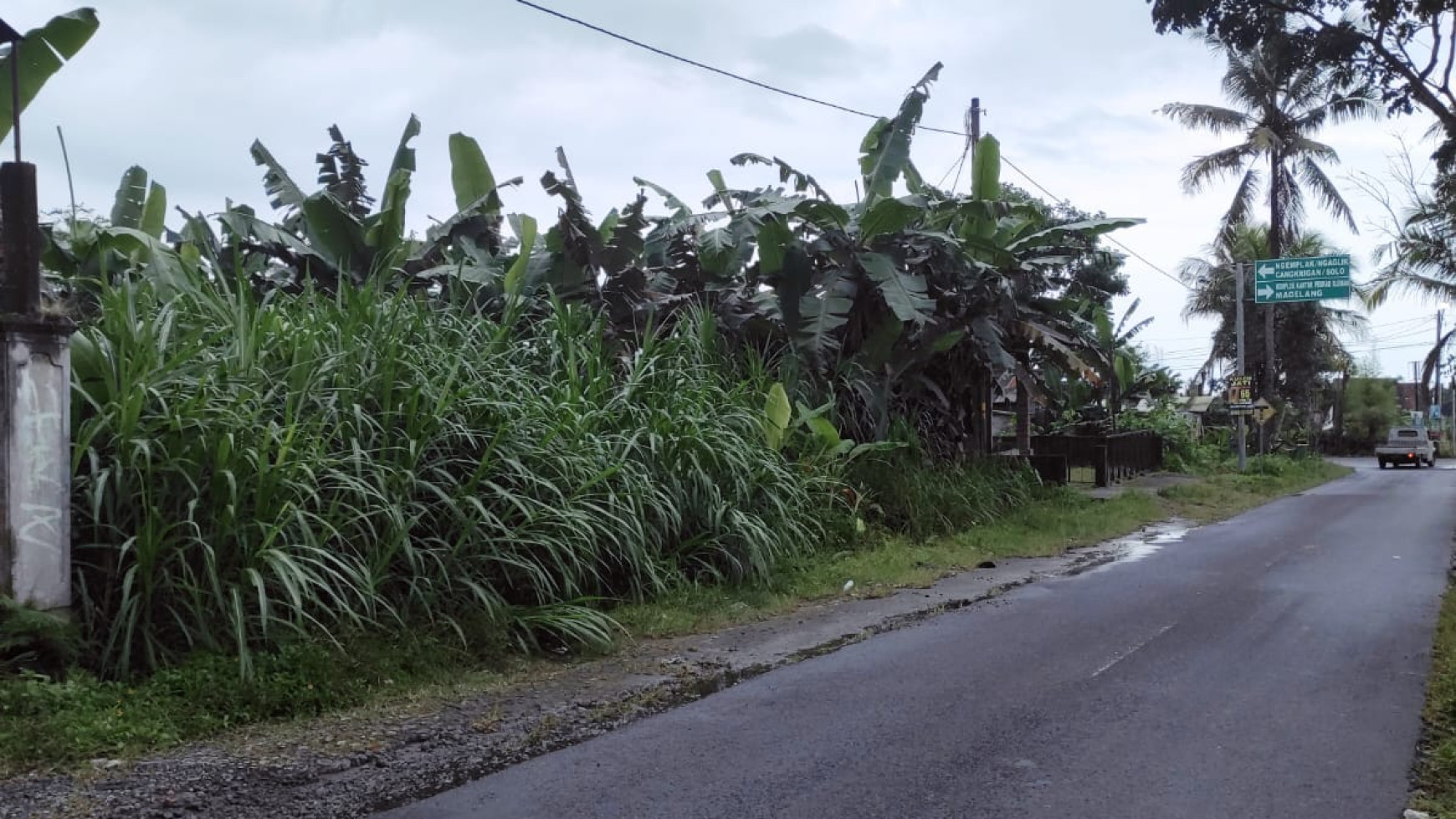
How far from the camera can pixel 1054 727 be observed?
5766 millimetres

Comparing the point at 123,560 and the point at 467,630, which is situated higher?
the point at 123,560

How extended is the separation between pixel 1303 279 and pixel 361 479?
27.8 metres

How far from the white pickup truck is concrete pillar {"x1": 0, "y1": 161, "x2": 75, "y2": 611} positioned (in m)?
47.7

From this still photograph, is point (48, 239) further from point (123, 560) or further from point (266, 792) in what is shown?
point (266, 792)

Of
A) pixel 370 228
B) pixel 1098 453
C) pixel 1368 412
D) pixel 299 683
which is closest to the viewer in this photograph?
pixel 299 683

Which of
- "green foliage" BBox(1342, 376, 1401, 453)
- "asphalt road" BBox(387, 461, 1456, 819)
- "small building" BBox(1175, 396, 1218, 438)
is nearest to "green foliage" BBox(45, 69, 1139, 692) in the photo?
"asphalt road" BBox(387, 461, 1456, 819)

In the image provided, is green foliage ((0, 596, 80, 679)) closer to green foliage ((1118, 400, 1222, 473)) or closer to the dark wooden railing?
the dark wooden railing

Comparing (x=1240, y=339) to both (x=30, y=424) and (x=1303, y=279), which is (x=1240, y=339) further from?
(x=30, y=424)

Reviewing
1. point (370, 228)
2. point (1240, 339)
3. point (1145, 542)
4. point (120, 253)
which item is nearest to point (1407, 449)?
point (1240, 339)

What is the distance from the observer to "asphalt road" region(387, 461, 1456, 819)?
15.4 ft

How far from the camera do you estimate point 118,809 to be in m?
4.43

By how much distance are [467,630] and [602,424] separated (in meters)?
2.76

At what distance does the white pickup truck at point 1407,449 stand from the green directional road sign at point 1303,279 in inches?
755

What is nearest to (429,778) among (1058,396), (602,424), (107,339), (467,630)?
(467,630)
